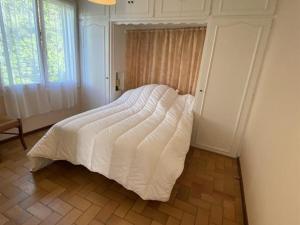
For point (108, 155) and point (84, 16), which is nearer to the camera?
point (108, 155)

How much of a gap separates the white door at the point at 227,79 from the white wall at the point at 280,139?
252 mm

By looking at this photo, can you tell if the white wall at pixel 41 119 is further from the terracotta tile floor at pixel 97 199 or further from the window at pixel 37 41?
the terracotta tile floor at pixel 97 199

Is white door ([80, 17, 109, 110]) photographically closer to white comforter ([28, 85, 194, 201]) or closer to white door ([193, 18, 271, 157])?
white comforter ([28, 85, 194, 201])

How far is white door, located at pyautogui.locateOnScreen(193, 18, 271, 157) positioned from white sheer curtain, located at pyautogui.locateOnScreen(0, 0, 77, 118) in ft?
7.40

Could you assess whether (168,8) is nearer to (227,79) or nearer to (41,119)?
(227,79)

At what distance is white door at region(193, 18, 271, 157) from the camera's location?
84.9 inches

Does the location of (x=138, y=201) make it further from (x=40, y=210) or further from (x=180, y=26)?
(x=180, y=26)

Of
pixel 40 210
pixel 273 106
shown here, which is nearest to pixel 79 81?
pixel 40 210

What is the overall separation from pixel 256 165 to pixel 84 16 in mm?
3306

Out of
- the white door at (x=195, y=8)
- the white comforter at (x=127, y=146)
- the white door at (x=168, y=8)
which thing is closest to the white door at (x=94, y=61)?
the white door at (x=168, y=8)

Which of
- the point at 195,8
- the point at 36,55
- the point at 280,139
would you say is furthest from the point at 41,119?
the point at 280,139

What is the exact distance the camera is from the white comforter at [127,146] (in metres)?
1.47

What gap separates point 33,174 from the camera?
6.29 ft

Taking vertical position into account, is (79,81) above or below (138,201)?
above
